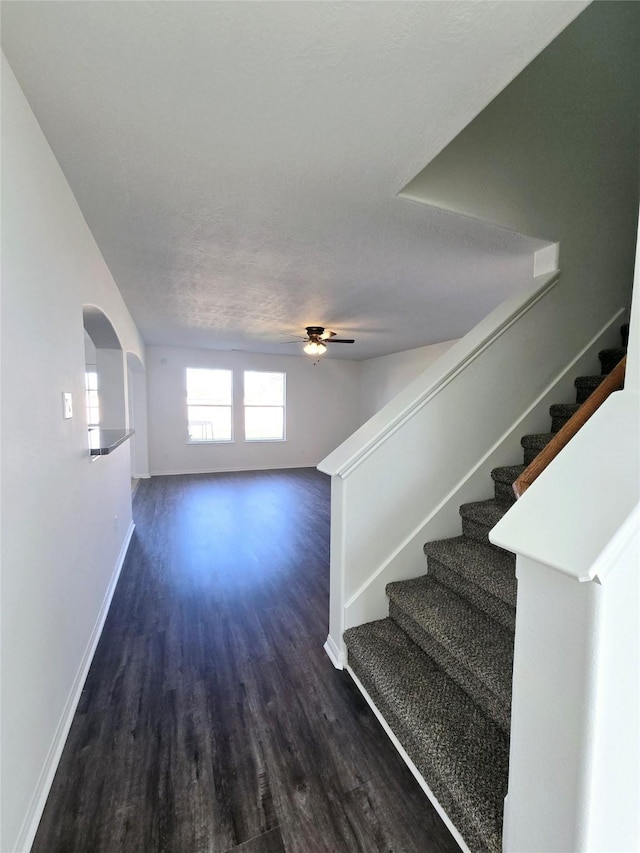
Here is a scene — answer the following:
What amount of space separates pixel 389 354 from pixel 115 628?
655 cm

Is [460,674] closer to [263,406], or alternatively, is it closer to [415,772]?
[415,772]

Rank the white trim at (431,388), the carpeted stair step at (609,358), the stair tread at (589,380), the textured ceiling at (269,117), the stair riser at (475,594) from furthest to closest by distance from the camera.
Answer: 1. the carpeted stair step at (609,358)
2. the stair tread at (589,380)
3. the white trim at (431,388)
4. the stair riser at (475,594)
5. the textured ceiling at (269,117)

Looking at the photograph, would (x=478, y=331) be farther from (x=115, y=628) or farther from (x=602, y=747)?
(x=115, y=628)

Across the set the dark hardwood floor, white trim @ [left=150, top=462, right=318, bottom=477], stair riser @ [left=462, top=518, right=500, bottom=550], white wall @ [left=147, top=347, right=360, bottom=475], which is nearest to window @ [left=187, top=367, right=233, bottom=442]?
white wall @ [left=147, top=347, right=360, bottom=475]

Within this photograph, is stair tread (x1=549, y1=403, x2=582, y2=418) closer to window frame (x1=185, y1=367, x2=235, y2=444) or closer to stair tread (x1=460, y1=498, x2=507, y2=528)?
stair tread (x1=460, y1=498, x2=507, y2=528)

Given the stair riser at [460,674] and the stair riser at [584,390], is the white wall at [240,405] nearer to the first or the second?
the stair riser at [584,390]

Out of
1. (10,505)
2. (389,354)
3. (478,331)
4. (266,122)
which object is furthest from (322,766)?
(389,354)

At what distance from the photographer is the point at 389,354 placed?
A: 7434mm

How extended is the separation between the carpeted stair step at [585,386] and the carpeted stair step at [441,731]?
80.0 inches

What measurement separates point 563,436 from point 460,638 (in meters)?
0.98

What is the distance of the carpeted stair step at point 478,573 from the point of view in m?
1.54

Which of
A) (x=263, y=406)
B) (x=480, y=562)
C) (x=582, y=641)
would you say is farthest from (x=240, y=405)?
(x=582, y=641)

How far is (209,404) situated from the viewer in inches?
288

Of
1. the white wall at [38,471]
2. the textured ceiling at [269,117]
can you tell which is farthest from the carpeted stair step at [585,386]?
the white wall at [38,471]
